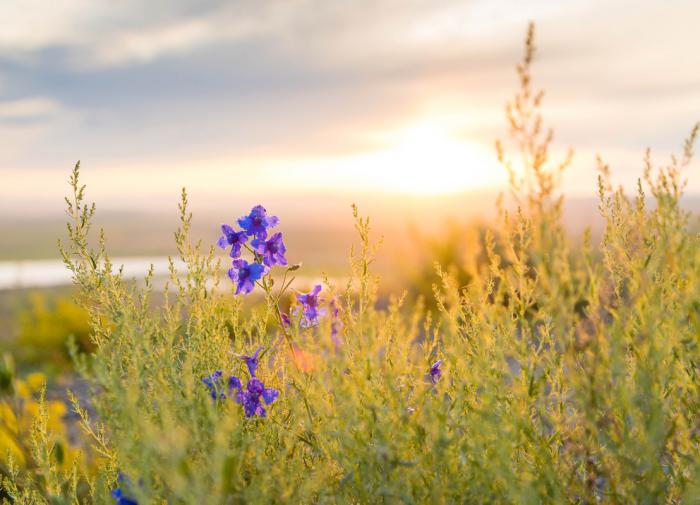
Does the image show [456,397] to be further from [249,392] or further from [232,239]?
[232,239]

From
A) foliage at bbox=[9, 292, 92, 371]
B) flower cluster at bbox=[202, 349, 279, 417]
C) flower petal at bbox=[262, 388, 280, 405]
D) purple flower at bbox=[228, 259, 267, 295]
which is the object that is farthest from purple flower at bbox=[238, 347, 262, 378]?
foliage at bbox=[9, 292, 92, 371]

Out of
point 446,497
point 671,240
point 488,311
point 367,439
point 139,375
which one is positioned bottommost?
point 446,497

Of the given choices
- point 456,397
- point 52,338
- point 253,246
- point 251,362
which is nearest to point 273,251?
point 253,246

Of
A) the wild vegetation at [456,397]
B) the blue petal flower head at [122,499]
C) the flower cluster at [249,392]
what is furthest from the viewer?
the flower cluster at [249,392]

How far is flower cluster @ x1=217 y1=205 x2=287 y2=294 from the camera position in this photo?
2.76 metres

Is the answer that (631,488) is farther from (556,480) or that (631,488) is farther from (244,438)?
(244,438)

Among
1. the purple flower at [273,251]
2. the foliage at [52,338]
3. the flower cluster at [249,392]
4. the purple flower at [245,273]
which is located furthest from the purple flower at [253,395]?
the foliage at [52,338]

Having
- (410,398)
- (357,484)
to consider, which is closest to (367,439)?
(357,484)

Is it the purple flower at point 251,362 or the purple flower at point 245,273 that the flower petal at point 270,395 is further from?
the purple flower at point 245,273

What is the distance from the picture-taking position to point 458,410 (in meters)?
2.13

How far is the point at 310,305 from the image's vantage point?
118 inches

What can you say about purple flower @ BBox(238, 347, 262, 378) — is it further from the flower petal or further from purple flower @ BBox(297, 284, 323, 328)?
purple flower @ BBox(297, 284, 323, 328)

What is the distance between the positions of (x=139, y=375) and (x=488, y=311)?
1043 mm

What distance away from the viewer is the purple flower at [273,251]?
9.37ft
